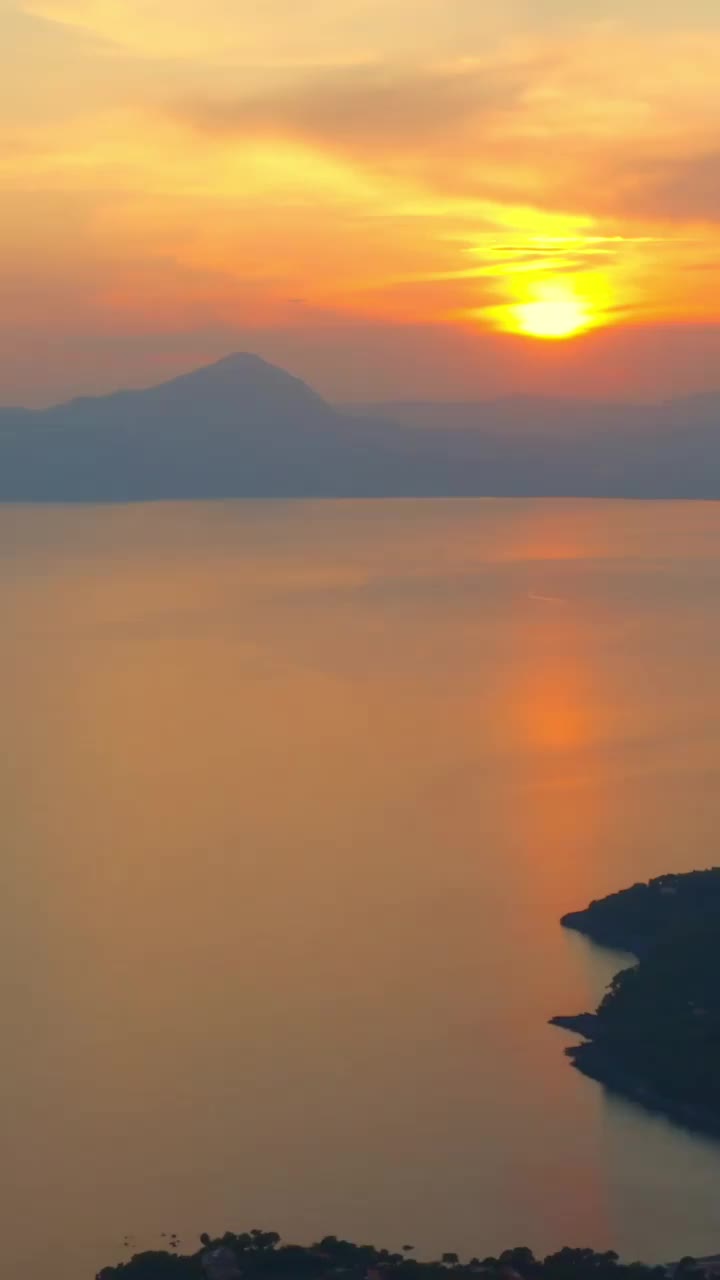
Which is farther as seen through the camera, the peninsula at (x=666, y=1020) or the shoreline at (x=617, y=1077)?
the peninsula at (x=666, y=1020)

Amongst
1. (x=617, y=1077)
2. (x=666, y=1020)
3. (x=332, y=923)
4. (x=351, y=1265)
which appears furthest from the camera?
(x=332, y=923)

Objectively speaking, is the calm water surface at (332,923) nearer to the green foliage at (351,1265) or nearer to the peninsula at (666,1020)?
the peninsula at (666,1020)

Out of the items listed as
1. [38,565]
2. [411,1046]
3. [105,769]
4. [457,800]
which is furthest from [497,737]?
[38,565]

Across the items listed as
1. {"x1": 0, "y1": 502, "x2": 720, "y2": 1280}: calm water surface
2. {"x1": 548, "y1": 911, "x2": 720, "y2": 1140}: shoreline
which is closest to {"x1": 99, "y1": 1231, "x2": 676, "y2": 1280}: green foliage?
{"x1": 0, "y1": 502, "x2": 720, "y2": 1280}: calm water surface

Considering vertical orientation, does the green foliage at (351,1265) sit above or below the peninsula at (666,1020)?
below

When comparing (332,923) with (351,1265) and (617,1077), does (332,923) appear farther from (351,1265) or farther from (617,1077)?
(351,1265)

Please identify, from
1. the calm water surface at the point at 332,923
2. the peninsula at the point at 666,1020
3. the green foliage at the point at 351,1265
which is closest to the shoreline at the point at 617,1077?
the peninsula at the point at 666,1020

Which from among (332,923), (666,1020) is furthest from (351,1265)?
(332,923)

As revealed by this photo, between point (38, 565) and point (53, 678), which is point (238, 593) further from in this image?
point (53, 678)
